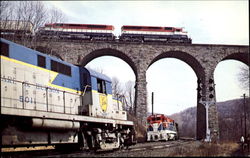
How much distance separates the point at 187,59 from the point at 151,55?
444cm

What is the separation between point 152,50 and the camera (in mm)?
30469

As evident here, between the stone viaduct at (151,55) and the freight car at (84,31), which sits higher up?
the freight car at (84,31)

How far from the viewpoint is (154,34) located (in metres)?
33.4

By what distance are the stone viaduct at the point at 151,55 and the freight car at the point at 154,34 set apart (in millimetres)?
2423

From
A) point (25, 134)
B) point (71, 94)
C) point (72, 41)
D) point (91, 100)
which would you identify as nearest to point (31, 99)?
point (25, 134)

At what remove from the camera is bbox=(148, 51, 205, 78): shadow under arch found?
31141 millimetres

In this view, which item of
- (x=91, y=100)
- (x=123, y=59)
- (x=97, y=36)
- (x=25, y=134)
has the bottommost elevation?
(x=25, y=134)

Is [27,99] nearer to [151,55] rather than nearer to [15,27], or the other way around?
[15,27]

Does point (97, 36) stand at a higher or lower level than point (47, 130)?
higher

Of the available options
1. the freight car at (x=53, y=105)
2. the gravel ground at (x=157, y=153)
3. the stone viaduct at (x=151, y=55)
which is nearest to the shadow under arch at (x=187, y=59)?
the stone viaduct at (x=151, y=55)

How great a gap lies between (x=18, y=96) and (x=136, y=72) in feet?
70.2

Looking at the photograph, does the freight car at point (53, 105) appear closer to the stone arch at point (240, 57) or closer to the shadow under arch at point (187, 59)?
the shadow under arch at point (187, 59)

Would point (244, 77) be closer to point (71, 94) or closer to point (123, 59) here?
point (123, 59)

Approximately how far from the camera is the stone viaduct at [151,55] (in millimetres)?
28953
